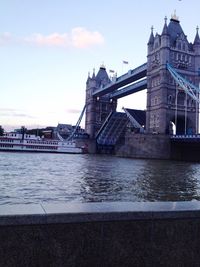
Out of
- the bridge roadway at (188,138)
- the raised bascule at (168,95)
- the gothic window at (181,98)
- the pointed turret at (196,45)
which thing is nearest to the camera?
the bridge roadway at (188,138)

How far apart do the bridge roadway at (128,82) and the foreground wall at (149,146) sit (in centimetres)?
1822

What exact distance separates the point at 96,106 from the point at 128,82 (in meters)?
16.9

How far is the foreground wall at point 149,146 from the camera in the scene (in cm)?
5816

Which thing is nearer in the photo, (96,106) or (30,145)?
(30,145)

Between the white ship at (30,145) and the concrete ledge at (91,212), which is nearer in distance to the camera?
the concrete ledge at (91,212)

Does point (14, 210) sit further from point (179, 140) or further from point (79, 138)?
point (79, 138)

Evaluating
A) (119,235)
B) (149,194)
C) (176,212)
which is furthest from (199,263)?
(149,194)

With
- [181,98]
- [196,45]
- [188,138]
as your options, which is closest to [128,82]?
[196,45]

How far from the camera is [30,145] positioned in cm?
7188

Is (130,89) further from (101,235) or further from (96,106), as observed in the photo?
(101,235)

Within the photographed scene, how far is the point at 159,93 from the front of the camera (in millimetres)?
67000

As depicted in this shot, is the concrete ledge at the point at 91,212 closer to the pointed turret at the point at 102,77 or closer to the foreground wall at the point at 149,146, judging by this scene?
the foreground wall at the point at 149,146

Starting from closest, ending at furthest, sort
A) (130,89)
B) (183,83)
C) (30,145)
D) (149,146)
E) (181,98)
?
(149,146) < (183,83) < (181,98) < (30,145) < (130,89)

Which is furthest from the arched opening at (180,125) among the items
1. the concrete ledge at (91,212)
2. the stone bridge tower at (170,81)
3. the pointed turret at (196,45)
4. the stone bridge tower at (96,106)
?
the concrete ledge at (91,212)
